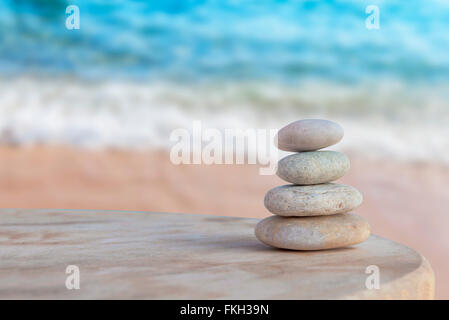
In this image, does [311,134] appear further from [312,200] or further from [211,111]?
[211,111]

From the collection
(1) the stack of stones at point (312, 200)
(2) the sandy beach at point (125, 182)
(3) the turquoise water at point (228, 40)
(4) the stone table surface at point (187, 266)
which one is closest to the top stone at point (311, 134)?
(1) the stack of stones at point (312, 200)

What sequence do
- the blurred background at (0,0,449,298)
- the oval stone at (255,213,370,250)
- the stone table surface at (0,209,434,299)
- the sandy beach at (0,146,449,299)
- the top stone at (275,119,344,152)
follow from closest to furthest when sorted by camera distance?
the stone table surface at (0,209,434,299)
the oval stone at (255,213,370,250)
the top stone at (275,119,344,152)
the blurred background at (0,0,449,298)
the sandy beach at (0,146,449,299)

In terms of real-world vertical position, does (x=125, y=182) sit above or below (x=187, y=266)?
above

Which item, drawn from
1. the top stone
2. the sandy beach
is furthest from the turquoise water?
the top stone

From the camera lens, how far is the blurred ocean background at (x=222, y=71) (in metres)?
3.09

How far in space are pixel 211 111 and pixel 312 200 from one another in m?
1.91

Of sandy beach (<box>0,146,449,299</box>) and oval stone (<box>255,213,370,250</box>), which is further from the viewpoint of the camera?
sandy beach (<box>0,146,449,299</box>)

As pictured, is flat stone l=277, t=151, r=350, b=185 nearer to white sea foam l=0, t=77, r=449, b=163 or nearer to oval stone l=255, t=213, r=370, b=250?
oval stone l=255, t=213, r=370, b=250

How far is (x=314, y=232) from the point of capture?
1.41 meters

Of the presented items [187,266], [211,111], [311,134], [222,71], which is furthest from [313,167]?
[222,71]

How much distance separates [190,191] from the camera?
3221mm

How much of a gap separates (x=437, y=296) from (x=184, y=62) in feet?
7.05

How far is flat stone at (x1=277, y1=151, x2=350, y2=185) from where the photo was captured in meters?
1.48

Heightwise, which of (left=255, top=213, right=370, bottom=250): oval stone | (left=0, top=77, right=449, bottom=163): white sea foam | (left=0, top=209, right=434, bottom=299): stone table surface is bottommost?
(left=0, top=209, right=434, bottom=299): stone table surface
